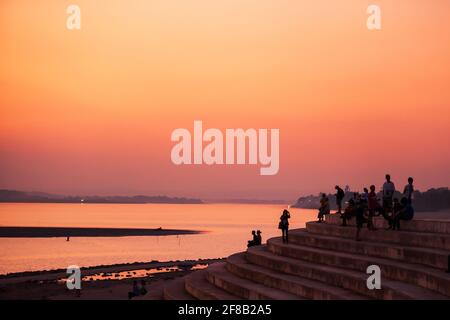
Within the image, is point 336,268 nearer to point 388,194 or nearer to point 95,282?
point 388,194

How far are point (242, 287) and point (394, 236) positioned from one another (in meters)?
4.45

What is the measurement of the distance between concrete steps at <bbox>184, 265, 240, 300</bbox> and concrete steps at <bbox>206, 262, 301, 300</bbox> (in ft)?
0.56

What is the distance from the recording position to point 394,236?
20281 mm

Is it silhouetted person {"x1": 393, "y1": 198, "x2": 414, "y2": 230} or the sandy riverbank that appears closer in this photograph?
silhouetted person {"x1": 393, "y1": 198, "x2": 414, "y2": 230}

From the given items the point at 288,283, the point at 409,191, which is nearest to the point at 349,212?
the point at 409,191

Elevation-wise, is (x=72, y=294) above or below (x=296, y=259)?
below

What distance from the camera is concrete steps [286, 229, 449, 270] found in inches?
671

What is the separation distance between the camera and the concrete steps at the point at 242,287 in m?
18.2

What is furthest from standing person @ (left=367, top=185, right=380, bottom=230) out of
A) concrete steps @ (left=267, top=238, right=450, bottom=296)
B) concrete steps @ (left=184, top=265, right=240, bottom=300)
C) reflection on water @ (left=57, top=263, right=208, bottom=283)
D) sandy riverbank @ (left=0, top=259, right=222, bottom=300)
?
reflection on water @ (left=57, top=263, right=208, bottom=283)

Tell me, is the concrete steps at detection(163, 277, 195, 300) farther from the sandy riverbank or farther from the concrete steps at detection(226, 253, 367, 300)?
the concrete steps at detection(226, 253, 367, 300)
